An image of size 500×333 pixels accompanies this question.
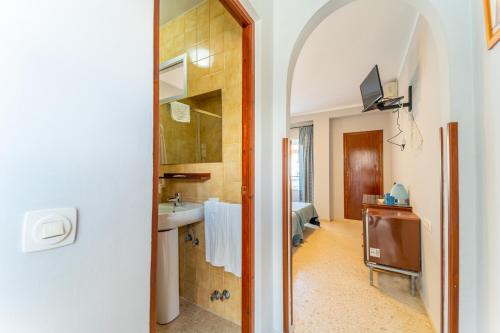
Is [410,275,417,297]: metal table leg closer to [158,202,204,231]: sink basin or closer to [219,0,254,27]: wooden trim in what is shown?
[158,202,204,231]: sink basin

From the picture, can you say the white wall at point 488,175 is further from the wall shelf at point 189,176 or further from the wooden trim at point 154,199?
the wall shelf at point 189,176

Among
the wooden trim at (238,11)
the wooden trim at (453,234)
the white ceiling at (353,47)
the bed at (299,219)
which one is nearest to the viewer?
the wooden trim at (453,234)

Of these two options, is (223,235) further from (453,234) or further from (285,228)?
(453,234)

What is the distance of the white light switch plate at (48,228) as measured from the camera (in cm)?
51

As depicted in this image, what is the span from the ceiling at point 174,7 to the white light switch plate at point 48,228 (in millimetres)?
2188

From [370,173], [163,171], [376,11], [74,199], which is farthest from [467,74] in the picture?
[370,173]

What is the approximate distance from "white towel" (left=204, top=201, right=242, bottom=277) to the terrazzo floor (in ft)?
2.54

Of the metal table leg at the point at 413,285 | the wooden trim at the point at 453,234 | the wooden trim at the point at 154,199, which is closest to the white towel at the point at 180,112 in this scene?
the wooden trim at the point at 154,199

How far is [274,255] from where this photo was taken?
1.57m

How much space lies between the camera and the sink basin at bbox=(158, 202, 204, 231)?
157cm

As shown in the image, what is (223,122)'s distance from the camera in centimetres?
189

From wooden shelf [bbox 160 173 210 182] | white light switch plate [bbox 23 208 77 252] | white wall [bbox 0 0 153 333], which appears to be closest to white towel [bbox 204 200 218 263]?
wooden shelf [bbox 160 173 210 182]

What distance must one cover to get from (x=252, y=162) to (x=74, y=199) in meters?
1.03

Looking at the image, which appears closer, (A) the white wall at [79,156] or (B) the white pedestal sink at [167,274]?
(A) the white wall at [79,156]
